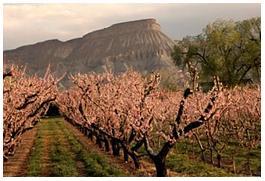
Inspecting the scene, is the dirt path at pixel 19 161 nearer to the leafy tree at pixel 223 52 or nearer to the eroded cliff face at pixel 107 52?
the eroded cliff face at pixel 107 52

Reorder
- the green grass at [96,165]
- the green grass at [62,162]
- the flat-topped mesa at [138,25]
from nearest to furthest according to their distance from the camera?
1. the flat-topped mesa at [138,25]
2. the green grass at [96,165]
3. the green grass at [62,162]

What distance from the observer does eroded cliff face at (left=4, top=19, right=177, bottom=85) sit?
8.79 m

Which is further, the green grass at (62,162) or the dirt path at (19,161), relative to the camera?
the green grass at (62,162)

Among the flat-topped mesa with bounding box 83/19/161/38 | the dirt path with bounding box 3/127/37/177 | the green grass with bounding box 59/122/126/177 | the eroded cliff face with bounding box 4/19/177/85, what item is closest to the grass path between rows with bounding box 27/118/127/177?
the green grass with bounding box 59/122/126/177

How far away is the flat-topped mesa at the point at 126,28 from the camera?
8594mm

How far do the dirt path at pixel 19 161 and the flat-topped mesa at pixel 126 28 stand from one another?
2510mm

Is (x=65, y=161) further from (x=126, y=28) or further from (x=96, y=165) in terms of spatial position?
(x=126, y=28)

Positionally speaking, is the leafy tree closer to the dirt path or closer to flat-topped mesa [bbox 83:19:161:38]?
flat-topped mesa [bbox 83:19:161:38]

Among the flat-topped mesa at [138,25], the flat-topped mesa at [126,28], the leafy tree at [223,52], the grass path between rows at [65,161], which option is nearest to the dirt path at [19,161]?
the grass path between rows at [65,161]

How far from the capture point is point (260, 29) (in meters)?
7.95

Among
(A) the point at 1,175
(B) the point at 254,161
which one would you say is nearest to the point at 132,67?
(B) the point at 254,161

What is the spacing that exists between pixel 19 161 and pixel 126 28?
378 cm

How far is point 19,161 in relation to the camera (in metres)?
10.9

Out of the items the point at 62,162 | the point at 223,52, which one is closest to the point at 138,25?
the point at 223,52
